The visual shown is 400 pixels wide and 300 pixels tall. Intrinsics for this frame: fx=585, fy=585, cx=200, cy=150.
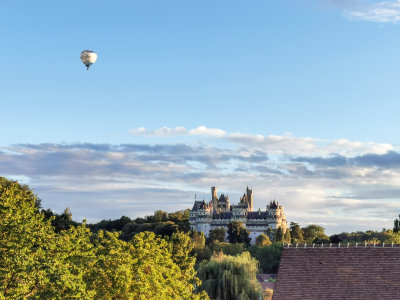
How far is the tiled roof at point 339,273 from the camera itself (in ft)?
111

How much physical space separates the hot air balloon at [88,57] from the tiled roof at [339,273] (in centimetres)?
2900

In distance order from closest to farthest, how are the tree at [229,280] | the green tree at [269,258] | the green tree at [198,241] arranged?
1. the tree at [229,280]
2. the green tree at [269,258]
3. the green tree at [198,241]

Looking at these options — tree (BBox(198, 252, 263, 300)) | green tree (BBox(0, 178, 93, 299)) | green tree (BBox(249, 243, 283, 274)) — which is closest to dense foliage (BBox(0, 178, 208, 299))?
green tree (BBox(0, 178, 93, 299))

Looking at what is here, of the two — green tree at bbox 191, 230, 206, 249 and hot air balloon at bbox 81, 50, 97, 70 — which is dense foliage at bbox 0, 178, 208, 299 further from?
green tree at bbox 191, 230, 206, 249

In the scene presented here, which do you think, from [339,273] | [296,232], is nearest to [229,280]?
[339,273]

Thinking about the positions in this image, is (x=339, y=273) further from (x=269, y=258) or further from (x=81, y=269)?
(x=269, y=258)

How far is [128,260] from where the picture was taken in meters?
34.8


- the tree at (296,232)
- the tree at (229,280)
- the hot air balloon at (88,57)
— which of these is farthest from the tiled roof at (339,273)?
the tree at (296,232)

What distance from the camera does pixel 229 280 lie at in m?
52.6

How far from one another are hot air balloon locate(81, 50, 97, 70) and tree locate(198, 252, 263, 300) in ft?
72.2

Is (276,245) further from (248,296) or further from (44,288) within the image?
(44,288)

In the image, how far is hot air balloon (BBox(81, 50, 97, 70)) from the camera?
55656 mm

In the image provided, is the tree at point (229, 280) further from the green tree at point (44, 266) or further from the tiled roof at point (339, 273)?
the green tree at point (44, 266)

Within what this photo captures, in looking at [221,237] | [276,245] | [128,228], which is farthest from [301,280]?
[221,237]
